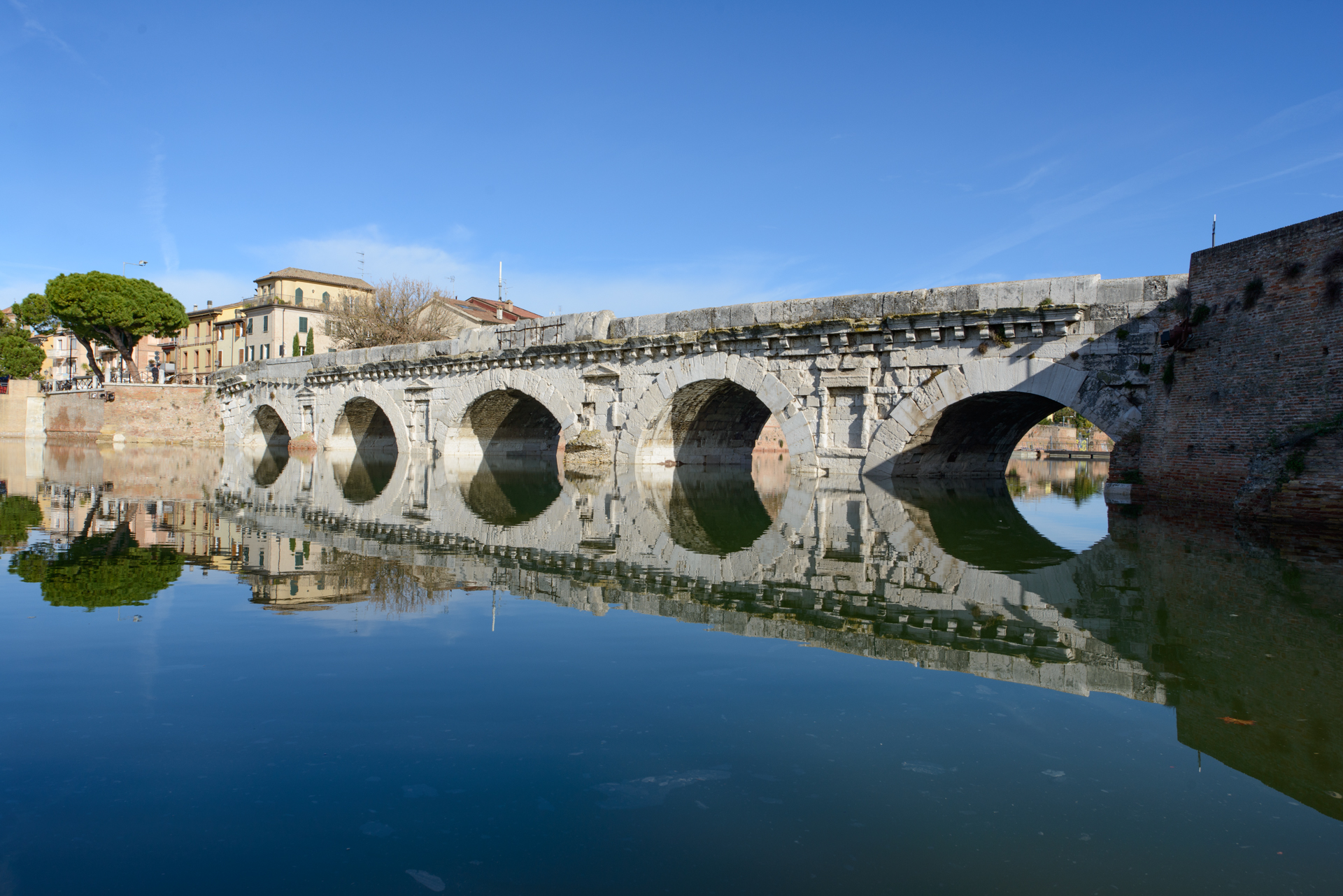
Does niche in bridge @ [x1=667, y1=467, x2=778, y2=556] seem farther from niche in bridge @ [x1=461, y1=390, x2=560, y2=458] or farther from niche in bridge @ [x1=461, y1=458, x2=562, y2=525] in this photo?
niche in bridge @ [x1=461, y1=390, x2=560, y2=458]

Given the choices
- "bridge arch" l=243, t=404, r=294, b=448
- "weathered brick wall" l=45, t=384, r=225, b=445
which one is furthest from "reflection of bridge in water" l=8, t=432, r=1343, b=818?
"weathered brick wall" l=45, t=384, r=225, b=445

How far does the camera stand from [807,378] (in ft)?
54.1

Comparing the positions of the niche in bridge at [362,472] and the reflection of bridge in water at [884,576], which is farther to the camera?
the niche in bridge at [362,472]

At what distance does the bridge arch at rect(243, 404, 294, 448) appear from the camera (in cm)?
3341

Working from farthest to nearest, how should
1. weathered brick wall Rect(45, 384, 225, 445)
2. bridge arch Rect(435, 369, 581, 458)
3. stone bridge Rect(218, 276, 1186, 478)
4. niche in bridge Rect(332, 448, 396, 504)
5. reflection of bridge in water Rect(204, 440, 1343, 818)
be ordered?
weathered brick wall Rect(45, 384, 225, 445) < bridge arch Rect(435, 369, 581, 458) < niche in bridge Rect(332, 448, 396, 504) < stone bridge Rect(218, 276, 1186, 478) < reflection of bridge in water Rect(204, 440, 1343, 818)

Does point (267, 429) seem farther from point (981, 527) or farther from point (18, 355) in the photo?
point (18, 355)

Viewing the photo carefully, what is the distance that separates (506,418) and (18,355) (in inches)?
1833

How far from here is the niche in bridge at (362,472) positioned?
14.0 metres

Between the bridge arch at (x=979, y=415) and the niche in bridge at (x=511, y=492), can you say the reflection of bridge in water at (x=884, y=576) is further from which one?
the bridge arch at (x=979, y=415)

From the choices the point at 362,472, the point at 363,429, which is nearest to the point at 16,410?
the point at 363,429

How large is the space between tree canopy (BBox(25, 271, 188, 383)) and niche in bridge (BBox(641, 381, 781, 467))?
3506 centimetres

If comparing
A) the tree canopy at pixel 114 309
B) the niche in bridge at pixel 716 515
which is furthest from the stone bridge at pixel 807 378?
the tree canopy at pixel 114 309

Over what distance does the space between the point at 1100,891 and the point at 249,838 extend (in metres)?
2.20

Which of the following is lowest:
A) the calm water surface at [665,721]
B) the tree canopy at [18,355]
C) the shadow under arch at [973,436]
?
the calm water surface at [665,721]
